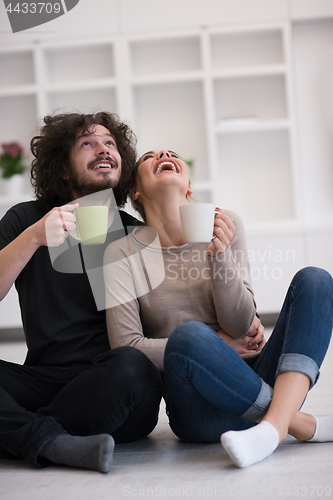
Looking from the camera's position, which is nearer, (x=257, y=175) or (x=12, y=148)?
(x=12, y=148)

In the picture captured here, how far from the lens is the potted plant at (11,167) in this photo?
350cm

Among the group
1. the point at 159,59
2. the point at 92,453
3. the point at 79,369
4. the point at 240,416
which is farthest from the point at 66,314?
the point at 159,59

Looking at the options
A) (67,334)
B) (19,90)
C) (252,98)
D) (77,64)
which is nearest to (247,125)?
(252,98)

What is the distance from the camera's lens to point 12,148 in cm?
350

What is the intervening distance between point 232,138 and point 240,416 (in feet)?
9.15

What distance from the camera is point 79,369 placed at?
1.22 meters

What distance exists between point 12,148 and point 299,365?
2968mm

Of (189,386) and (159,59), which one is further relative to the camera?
(159,59)

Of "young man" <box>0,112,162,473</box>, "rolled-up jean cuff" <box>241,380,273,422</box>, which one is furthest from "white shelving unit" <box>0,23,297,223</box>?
"rolled-up jean cuff" <box>241,380,273,422</box>

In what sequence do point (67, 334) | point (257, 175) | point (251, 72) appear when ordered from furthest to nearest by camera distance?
point (257, 175)
point (251, 72)
point (67, 334)

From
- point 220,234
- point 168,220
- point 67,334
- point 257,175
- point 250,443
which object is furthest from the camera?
point 257,175

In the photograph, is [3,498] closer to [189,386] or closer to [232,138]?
[189,386]

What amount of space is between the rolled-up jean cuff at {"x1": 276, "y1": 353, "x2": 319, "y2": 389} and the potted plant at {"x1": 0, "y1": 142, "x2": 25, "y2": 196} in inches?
113

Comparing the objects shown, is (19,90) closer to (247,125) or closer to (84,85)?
(84,85)
